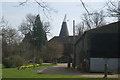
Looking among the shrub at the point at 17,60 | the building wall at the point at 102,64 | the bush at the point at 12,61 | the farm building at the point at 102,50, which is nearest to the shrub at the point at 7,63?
the bush at the point at 12,61

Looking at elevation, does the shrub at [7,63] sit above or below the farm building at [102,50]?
below

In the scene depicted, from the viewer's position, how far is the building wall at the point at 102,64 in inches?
942

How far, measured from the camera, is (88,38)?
82.7 ft

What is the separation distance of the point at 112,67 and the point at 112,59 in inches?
38.1

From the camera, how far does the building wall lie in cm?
2394

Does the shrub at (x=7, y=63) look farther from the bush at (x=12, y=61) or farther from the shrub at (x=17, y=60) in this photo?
the shrub at (x=17, y=60)

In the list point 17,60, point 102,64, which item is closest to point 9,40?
point 17,60

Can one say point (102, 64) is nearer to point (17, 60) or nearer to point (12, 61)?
point (17, 60)

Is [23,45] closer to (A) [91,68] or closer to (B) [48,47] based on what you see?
(B) [48,47]

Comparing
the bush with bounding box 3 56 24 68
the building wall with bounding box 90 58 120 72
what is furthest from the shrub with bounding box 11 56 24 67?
the building wall with bounding box 90 58 120 72

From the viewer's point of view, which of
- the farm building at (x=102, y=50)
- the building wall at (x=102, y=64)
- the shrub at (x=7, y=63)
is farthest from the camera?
the shrub at (x=7, y=63)

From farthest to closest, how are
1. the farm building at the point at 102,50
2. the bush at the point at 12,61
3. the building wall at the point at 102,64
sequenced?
the bush at the point at 12,61
the building wall at the point at 102,64
the farm building at the point at 102,50

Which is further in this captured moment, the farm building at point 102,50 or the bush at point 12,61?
the bush at point 12,61

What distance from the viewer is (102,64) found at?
79.4 ft
